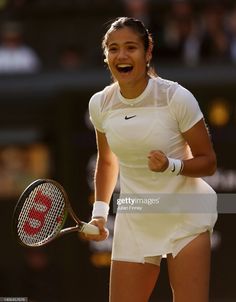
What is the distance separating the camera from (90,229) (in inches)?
228

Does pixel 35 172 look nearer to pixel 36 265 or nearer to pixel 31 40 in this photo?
pixel 36 265

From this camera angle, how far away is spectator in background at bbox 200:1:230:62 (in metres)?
11.0

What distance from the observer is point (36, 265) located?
1048cm

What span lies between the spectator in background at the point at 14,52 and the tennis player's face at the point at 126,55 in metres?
5.19

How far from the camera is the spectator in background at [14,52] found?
1100 cm

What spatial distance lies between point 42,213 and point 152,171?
659mm

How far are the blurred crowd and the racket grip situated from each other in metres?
4.97

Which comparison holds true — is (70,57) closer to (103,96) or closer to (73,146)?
(73,146)

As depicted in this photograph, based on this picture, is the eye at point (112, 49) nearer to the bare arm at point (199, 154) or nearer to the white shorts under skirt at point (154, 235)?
the bare arm at point (199, 154)

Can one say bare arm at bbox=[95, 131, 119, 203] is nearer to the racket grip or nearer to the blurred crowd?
the racket grip

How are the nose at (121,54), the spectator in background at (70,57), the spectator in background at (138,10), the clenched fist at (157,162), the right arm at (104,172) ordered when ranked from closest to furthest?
the clenched fist at (157,162) → the nose at (121,54) → the right arm at (104,172) → the spectator in background at (70,57) → the spectator in background at (138,10)

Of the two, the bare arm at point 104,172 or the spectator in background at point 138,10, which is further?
the spectator in background at point 138,10

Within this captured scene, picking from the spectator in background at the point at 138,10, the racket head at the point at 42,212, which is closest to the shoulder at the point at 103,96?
the racket head at the point at 42,212

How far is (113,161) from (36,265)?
4.66 meters
